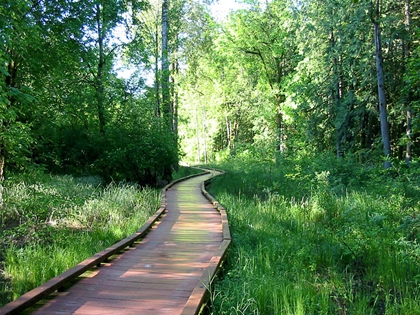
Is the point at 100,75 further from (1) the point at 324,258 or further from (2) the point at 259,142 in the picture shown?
(1) the point at 324,258

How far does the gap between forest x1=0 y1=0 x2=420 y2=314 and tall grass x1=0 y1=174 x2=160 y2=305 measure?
0.19 ft

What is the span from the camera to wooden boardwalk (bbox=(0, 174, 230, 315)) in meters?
3.35

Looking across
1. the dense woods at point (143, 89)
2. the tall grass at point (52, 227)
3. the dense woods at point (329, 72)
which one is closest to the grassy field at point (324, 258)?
the tall grass at point (52, 227)

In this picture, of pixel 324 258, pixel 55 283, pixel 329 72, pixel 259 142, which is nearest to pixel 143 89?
pixel 329 72

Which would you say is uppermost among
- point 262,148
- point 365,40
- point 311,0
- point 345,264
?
point 311,0

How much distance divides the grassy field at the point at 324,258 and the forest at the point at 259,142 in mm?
33

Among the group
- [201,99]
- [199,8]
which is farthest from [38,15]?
[201,99]

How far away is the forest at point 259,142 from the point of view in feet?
16.3

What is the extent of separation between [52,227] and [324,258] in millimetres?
5385

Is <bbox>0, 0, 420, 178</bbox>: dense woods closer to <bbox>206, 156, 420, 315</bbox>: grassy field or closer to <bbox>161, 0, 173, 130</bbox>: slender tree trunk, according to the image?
<bbox>161, 0, 173, 130</bbox>: slender tree trunk

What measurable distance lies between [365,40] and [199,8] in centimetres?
1542

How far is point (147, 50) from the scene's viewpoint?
59.7 feet

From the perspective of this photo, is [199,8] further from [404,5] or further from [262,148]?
[404,5]

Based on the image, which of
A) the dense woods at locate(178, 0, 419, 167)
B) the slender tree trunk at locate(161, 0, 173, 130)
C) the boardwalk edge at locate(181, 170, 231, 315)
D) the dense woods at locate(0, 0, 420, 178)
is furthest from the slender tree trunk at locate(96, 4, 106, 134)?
the boardwalk edge at locate(181, 170, 231, 315)
